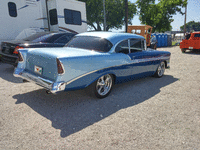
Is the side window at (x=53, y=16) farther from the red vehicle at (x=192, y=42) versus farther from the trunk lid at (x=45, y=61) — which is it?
the red vehicle at (x=192, y=42)

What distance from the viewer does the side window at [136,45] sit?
4.86 m

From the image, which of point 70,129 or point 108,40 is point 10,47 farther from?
point 70,129

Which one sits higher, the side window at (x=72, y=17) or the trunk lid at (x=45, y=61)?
the side window at (x=72, y=17)

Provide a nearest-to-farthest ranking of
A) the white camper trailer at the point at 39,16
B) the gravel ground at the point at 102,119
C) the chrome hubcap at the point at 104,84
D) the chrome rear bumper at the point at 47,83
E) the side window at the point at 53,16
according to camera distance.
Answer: the gravel ground at the point at 102,119 < the chrome rear bumper at the point at 47,83 < the chrome hubcap at the point at 104,84 < the white camper trailer at the point at 39,16 < the side window at the point at 53,16

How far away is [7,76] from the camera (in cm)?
620

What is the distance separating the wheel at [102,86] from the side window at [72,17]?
25.7 ft

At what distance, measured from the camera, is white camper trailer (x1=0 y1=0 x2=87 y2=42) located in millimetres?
9031

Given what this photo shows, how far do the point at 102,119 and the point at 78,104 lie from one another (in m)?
0.87

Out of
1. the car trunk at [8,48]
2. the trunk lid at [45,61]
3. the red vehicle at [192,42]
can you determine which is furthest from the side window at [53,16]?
the red vehicle at [192,42]

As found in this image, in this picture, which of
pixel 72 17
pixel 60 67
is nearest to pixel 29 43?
pixel 60 67

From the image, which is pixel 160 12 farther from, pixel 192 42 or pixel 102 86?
pixel 102 86

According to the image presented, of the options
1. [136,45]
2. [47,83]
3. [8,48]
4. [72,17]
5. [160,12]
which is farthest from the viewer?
[160,12]

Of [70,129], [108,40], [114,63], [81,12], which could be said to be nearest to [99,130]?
[70,129]

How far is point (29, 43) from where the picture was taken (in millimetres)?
6195
